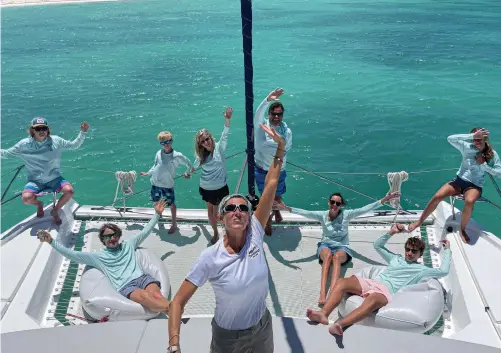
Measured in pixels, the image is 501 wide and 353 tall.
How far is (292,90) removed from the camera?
60.6 ft

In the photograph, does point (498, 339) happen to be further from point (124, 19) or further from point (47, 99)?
point (124, 19)

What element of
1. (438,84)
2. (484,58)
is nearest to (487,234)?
(438,84)

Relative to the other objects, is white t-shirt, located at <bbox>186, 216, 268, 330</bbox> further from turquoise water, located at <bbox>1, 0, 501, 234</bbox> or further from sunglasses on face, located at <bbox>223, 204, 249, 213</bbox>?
turquoise water, located at <bbox>1, 0, 501, 234</bbox>

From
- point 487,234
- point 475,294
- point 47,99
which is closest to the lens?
point 475,294

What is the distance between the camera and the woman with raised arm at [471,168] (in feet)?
16.8

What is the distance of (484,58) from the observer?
22.1 meters

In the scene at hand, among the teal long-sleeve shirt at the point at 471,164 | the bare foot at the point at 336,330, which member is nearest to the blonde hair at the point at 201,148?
the bare foot at the point at 336,330

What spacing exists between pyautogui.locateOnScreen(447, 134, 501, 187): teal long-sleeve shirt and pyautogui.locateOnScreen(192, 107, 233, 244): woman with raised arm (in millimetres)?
2855

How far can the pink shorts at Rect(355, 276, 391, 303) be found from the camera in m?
4.42

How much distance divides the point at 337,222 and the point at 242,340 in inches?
112

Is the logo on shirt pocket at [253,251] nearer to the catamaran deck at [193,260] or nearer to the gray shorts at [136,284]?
the catamaran deck at [193,260]

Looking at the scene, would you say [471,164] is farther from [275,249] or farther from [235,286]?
[235,286]

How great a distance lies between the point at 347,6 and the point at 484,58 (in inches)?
930

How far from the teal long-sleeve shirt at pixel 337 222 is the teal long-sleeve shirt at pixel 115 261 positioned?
6.16ft
